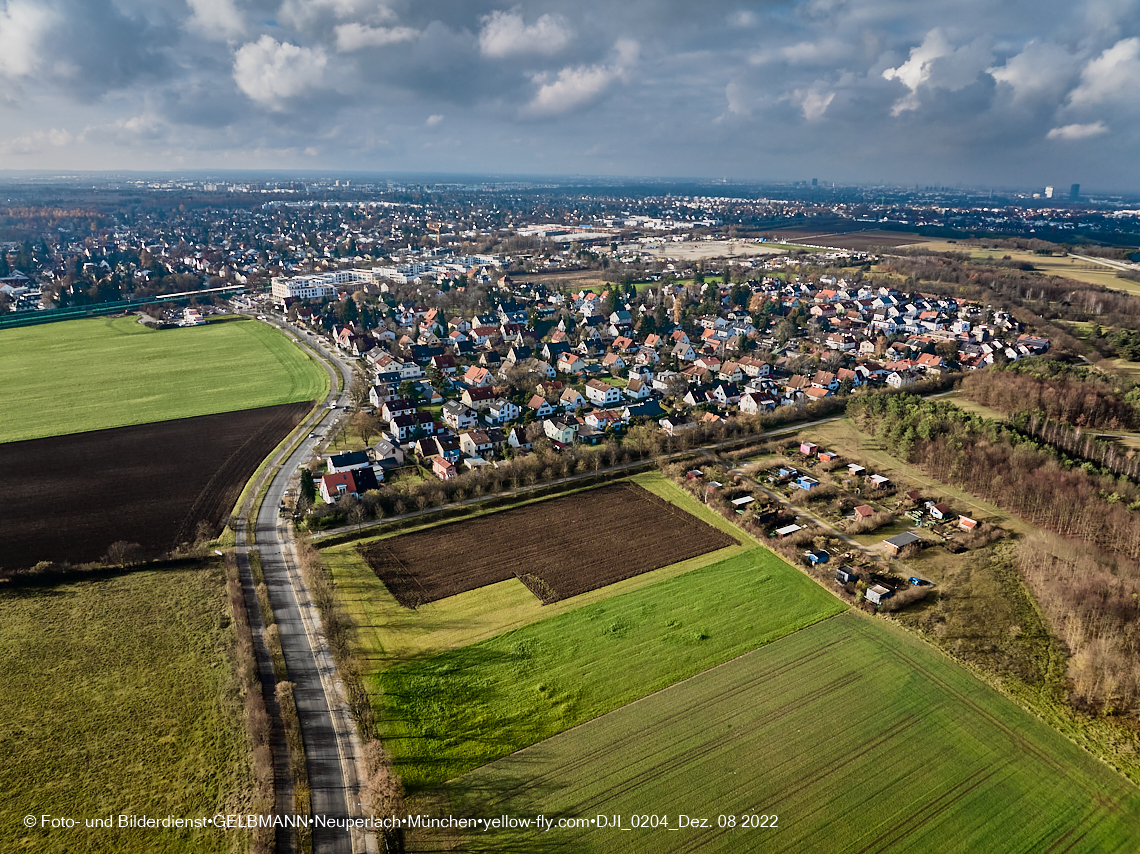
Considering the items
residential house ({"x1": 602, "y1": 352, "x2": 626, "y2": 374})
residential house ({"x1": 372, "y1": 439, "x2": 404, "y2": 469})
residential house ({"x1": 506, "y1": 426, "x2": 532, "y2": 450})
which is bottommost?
residential house ({"x1": 372, "y1": 439, "x2": 404, "y2": 469})

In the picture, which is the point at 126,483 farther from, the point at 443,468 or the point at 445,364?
the point at 445,364

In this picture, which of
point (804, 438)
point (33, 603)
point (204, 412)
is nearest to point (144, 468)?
point (204, 412)

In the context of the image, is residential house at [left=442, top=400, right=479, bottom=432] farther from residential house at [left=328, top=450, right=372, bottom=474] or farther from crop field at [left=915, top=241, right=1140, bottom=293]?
crop field at [left=915, top=241, right=1140, bottom=293]

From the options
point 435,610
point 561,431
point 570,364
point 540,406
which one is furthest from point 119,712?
point 570,364

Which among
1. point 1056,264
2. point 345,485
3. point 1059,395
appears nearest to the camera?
point 345,485

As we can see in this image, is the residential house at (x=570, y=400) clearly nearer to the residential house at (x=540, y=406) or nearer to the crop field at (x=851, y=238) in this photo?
the residential house at (x=540, y=406)

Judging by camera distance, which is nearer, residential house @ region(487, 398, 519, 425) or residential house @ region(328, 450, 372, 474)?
residential house @ region(328, 450, 372, 474)

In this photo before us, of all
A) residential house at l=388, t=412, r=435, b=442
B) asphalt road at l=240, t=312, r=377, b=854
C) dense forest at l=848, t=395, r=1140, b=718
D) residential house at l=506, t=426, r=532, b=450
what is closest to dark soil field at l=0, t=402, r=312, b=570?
asphalt road at l=240, t=312, r=377, b=854
